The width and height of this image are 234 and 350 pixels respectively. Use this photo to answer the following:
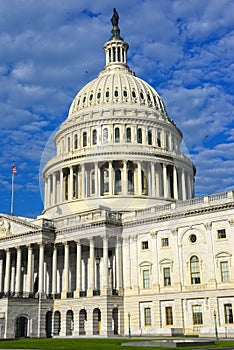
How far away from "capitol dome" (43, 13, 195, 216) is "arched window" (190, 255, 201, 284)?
21306 millimetres

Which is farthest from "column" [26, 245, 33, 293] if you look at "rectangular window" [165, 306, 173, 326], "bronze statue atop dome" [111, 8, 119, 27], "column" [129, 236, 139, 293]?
"bronze statue atop dome" [111, 8, 119, 27]

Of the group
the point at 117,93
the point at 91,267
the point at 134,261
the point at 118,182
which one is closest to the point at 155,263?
the point at 134,261

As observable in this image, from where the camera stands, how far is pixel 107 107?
10300 cm

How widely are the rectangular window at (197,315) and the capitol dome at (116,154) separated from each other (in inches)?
999

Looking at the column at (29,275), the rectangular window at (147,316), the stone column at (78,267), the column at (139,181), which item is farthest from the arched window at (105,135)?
the rectangular window at (147,316)

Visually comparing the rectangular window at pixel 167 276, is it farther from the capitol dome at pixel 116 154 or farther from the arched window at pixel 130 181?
the arched window at pixel 130 181

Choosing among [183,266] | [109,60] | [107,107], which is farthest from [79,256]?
[109,60]

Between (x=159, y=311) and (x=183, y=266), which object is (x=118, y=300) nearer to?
(x=159, y=311)

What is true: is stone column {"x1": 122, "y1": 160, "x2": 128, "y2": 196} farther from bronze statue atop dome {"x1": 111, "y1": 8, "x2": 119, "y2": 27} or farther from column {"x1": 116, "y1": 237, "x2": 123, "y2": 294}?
bronze statue atop dome {"x1": 111, "y1": 8, "x2": 119, "y2": 27}

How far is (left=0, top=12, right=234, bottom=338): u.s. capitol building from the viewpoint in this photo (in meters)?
66.9

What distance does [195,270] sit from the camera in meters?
68.3

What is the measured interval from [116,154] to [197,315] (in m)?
37.8

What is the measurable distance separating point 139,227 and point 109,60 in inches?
2249

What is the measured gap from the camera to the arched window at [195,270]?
2672 inches
